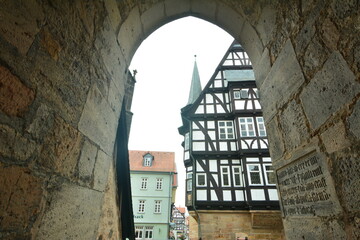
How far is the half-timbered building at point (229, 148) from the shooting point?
901 cm

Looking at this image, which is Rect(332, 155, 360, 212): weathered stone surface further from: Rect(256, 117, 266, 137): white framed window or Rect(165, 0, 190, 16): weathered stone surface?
Rect(256, 117, 266, 137): white framed window

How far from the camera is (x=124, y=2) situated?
1551mm

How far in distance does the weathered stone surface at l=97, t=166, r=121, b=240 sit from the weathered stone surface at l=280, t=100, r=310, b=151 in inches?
72.2

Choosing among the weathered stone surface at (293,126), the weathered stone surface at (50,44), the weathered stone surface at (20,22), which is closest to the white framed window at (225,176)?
the weathered stone surface at (293,126)

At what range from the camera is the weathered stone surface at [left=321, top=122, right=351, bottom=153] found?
0.87 metres

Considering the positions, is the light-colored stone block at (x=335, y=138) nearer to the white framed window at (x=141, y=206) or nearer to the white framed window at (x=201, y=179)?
the white framed window at (x=201, y=179)

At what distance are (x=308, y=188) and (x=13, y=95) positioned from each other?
1.53 m

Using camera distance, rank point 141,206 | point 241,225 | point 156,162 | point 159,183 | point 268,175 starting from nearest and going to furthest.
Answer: point 241,225 → point 268,175 → point 141,206 → point 159,183 → point 156,162

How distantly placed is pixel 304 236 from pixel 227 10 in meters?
2.03

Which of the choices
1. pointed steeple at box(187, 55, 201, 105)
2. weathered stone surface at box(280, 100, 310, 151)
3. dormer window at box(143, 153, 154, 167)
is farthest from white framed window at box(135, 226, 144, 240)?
weathered stone surface at box(280, 100, 310, 151)

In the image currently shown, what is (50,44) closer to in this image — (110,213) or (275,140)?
(275,140)

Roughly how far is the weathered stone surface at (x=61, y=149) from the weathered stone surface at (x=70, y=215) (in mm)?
99

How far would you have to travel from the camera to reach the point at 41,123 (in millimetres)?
830

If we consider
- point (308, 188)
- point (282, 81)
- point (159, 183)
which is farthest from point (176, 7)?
point (159, 183)
